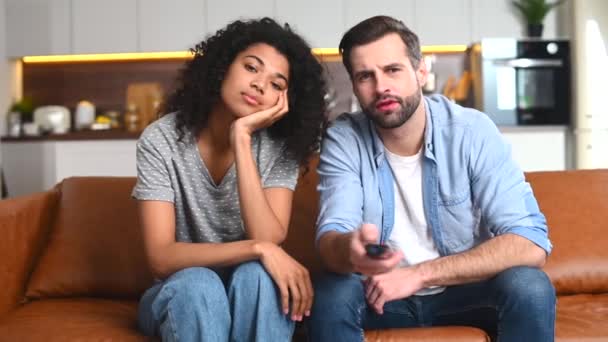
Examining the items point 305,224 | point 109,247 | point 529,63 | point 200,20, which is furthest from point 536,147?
point 109,247

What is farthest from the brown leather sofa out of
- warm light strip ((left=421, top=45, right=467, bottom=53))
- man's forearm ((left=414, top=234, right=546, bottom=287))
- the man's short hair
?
warm light strip ((left=421, top=45, right=467, bottom=53))

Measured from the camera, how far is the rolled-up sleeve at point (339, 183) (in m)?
1.76

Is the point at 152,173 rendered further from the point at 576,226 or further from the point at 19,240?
the point at 576,226

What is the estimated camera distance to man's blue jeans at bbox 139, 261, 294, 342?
1500 mm

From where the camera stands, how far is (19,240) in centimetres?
202

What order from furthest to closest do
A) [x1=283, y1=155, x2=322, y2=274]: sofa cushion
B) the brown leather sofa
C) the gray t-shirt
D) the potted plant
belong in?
the potted plant, [x1=283, y1=155, x2=322, y2=274]: sofa cushion, the brown leather sofa, the gray t-shirt

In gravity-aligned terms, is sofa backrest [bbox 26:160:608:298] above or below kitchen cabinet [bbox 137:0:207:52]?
below

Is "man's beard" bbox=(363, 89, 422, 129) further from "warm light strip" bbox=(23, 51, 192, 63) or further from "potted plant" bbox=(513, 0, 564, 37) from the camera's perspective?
"warm light strip" bbox=(23, 51, 192, 63)

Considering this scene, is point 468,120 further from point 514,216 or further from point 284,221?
point 284,221

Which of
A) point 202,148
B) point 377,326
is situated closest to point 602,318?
point 377,326

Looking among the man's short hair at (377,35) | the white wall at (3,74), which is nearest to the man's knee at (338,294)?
the man's short hair at (377,35)

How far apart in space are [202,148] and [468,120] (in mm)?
686

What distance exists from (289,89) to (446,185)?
0.48 m

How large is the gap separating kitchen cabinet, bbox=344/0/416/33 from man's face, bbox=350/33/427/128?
321cm
